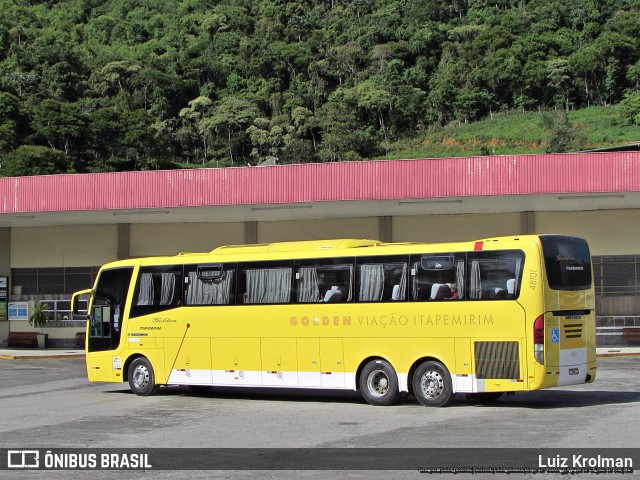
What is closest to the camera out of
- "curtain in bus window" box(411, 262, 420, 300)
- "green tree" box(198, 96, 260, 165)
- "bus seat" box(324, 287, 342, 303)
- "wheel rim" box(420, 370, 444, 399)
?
"wheel rim" box(420, 370, 444, 399)

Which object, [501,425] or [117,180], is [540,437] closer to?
[501,425]

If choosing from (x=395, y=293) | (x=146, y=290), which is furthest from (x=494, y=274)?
(x=146, y=290)

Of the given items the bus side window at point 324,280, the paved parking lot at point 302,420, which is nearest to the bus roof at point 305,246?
the bus side window at point 324,280

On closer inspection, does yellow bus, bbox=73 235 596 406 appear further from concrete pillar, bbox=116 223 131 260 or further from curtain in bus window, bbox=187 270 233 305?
concrete pillar, bbox=116 223 131 260

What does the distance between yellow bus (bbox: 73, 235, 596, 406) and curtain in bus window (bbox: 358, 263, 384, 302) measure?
0.08 feet

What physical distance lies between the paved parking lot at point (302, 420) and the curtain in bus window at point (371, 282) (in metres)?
2.03

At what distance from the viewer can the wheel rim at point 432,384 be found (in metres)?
17.4

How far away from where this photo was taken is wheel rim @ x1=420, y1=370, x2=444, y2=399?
1741cm

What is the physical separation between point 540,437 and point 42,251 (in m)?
29.0

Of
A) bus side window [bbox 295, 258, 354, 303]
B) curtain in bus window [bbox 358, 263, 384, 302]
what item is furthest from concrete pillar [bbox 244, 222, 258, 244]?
curtain in bus window [bbox 358, 263, 384, 302]

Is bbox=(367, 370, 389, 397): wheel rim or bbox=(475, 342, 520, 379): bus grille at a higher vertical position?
bbox=(475, 342, 520, 379): bus grille

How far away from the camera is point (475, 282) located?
17.1 meters

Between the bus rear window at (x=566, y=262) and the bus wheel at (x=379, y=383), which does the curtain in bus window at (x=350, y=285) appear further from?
the bus rear window at (x=566, y=262)

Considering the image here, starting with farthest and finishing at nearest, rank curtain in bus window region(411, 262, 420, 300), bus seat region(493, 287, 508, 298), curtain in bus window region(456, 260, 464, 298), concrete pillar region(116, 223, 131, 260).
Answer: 1. concrete pillar region(116, 223, 131, 260)
2. curtain in bus window region(411, 262, 420, 300)
3. curtain in bus window region(456, 260, 464, 298)
4. bus seat region(493, 287, 508, 298)
